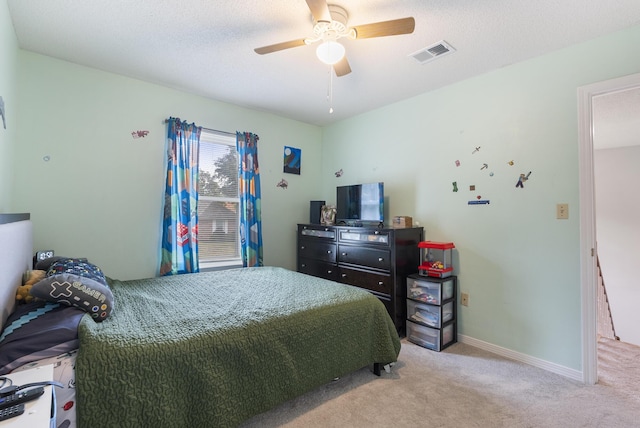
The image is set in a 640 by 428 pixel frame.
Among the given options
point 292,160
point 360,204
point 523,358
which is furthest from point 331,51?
point 523,358

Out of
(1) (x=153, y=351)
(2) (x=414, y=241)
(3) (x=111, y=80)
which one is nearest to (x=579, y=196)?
(2) (x=414, y=241)

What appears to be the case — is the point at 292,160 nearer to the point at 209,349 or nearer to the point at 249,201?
the point at 249,201

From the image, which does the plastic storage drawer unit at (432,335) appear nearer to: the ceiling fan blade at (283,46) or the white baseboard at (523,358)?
the white baseboard at (523,358)

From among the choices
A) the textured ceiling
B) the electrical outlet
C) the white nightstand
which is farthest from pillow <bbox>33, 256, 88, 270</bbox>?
the electrical outlet

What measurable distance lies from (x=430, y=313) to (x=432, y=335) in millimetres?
189

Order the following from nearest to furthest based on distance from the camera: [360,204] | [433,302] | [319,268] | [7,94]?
1. [7,94]
2. [433,302]
3. [360,204]
4. [319,268]

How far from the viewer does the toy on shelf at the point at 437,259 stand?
280 centimetres

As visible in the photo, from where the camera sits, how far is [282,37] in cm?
220

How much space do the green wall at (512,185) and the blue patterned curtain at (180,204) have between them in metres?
2.28

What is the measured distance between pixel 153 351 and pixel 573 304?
9.17 ft

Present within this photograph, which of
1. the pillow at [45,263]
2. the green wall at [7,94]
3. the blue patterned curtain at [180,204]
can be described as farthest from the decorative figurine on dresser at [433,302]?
the green wall at [7,94]

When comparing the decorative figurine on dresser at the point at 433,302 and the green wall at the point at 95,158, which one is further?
the decorative figurine on dresser at the point at 433,302

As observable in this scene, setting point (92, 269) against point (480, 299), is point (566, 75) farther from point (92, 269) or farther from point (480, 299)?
point (92, 269)

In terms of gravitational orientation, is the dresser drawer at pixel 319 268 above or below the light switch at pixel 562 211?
below
